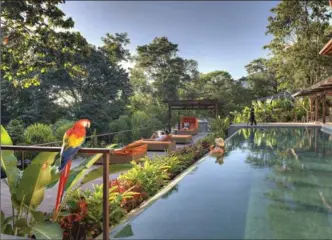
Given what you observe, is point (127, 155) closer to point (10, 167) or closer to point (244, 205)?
point (244, 205)

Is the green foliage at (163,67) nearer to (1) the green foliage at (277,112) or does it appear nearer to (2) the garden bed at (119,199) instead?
(1) the green foliage at (277,112)

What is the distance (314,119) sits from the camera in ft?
65.0

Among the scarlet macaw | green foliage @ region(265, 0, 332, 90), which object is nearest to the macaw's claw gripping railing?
the scarlet macaw

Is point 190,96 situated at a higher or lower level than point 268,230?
higher

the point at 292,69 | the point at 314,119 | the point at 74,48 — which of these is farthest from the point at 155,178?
the point at 292,69

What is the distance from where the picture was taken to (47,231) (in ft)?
9.39

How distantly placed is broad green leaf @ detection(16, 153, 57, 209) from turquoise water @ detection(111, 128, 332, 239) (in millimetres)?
897

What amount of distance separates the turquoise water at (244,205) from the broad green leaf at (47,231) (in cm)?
62

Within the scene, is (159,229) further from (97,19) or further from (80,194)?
(97,19)

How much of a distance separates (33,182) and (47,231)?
511 millimetres

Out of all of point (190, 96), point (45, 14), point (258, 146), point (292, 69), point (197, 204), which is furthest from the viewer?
point (190, 96)

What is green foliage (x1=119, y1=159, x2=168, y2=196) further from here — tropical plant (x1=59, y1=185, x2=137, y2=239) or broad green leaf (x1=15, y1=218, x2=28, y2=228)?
broad green leaf (x1=15, y1=218, x2=28, y2=228)

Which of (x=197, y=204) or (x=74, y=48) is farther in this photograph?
(x=74, y=48)

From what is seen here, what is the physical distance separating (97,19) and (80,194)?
2.98 metres
